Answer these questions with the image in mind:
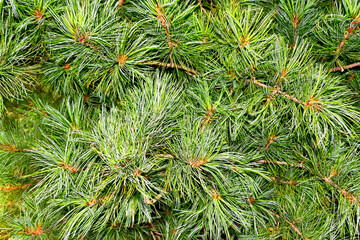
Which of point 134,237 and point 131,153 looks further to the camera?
point 134,237

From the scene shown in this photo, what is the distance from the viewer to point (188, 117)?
547 millimetres

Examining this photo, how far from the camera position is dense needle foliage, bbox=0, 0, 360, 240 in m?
0.51

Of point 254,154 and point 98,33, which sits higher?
point 98,33

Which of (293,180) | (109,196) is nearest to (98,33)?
(109,196)

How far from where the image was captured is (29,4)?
1.72 ft

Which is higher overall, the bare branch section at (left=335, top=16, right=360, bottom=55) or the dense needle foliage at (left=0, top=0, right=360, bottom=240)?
the bare branch section at (left=335, top=16, right=360, bottom=55)

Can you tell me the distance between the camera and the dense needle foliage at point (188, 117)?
0.51 metres

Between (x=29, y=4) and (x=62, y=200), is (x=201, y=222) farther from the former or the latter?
(x=29, y=4)

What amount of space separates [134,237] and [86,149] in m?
0.25

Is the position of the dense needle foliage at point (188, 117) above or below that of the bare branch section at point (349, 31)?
below

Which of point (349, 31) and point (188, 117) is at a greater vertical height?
point (349, 31)

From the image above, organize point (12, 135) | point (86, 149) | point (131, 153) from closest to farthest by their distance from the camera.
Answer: point (131, 153) < point (86, 149) < point (12, 135)

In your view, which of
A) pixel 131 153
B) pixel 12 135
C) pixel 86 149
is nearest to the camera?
pixel 131 153

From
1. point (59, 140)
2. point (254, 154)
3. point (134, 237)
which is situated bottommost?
point (134, 237)
